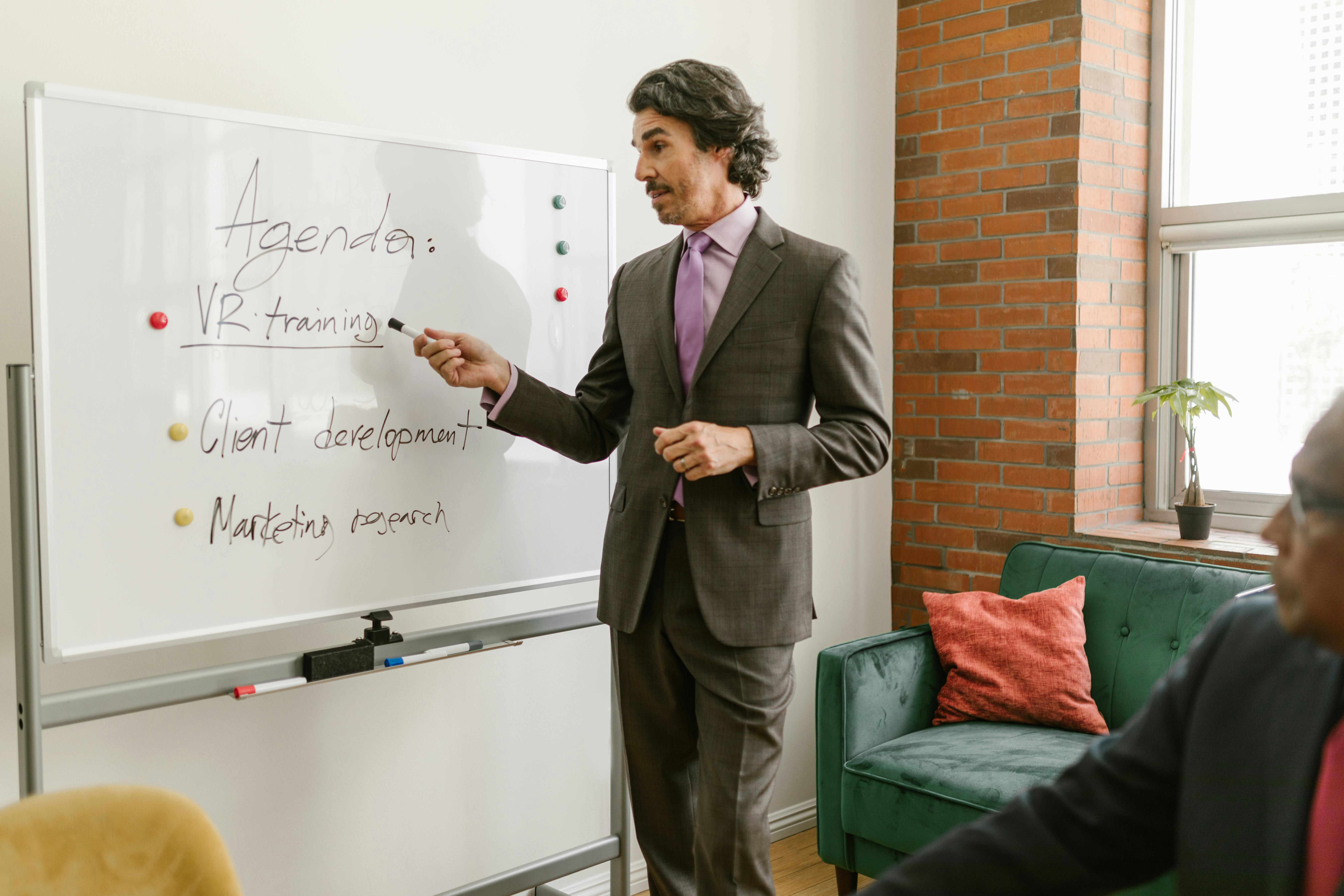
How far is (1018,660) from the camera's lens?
7.79 feet

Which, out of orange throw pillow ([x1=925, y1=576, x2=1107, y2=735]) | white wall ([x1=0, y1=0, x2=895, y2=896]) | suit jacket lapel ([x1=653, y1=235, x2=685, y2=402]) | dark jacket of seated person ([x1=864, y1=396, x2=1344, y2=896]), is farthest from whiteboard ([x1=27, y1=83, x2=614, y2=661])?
dark jacket of seated person ([x1=864, y1=396, x2=1344, y2=896])

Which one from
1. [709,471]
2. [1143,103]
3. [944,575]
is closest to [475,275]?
[709,471]

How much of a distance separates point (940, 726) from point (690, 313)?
127 cm

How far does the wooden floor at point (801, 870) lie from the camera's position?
8.48ft

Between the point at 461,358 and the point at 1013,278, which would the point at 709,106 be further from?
the point at 1013,278

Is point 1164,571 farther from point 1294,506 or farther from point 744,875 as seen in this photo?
point 1294,506

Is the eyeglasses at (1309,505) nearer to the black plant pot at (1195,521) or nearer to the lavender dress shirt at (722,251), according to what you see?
the lavender dress shirt at (722,251)

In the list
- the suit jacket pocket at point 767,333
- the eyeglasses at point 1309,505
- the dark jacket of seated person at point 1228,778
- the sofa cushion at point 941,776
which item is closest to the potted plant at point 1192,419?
the sofa cushion at point 941,776

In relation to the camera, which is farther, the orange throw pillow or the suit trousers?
the orange throw pillow

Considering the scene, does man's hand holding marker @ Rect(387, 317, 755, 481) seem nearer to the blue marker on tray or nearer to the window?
the blue marker on tray

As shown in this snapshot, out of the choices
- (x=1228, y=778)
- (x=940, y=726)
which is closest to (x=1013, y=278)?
(x=940, y=726)

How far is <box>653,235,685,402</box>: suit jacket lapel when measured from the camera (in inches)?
67.8

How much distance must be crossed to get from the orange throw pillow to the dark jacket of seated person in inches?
67.0

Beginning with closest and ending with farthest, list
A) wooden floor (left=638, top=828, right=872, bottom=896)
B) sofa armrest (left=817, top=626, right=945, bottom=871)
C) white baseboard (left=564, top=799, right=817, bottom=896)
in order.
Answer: sofa armrest (left=817, top=626, right=945, bottom=871) → white baseboard (left=564, top=799, right=817, bottom=896) → wooden floor (left=638, top=828, right=872, bottom=896)
